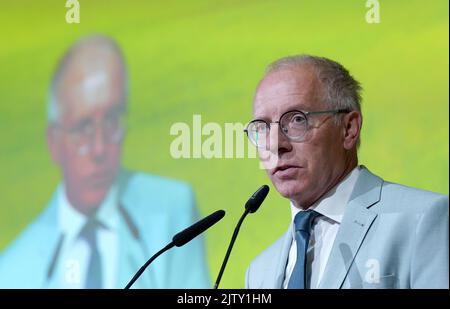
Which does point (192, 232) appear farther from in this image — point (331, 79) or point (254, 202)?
point (331, 79)

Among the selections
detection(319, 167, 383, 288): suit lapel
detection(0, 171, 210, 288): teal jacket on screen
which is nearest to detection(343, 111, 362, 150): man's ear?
detection(319, 167, 383, 288): suit lapel

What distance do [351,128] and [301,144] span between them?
228 mm

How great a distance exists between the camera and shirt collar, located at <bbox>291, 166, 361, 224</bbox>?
2.30 m

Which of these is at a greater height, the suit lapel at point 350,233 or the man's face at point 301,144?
the man's face at point 301,144

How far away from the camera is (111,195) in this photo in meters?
3.51

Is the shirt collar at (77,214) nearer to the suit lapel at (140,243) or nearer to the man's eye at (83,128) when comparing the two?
the suit lapel at (140,243)

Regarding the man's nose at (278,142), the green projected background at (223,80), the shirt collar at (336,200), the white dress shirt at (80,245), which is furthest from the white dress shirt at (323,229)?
the white dress shirt at (80,245)

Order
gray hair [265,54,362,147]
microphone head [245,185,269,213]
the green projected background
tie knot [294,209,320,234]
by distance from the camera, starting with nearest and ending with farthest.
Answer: microphone head [245,185,269,213] < tie knot [294,209,320,234] < gray hair [265,54,362,147] < the green projected background

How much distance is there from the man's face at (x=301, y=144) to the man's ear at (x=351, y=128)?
0.13 ft

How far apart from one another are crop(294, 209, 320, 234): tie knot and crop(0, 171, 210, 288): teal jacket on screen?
1121 mm

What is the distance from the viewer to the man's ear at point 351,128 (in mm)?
2471

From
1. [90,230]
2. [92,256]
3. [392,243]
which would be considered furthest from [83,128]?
[392,243]

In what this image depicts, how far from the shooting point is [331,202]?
234 centimetres

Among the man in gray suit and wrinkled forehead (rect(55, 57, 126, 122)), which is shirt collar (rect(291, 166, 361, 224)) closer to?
the man in gray suit
